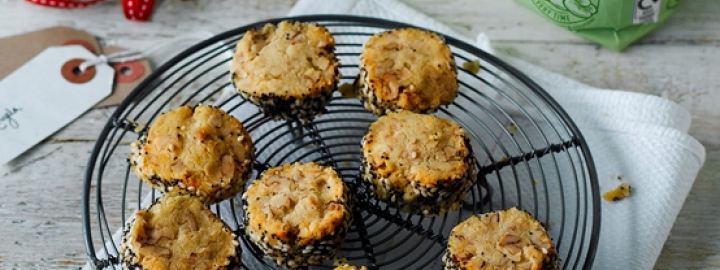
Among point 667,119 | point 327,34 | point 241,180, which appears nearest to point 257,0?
point 327,34

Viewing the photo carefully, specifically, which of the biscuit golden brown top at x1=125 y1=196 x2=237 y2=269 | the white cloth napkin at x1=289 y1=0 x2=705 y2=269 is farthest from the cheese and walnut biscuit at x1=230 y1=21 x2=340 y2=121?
the white cloth napkin at x1=289 y1=0 x2=705 y2=269

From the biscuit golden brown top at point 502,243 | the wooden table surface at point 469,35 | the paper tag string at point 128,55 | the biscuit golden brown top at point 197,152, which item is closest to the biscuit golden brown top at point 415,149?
the biscuit golden brown top at point 502,243

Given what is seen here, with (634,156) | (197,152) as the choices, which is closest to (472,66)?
(634,156)

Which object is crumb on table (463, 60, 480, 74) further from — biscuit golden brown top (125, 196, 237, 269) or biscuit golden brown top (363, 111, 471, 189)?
biscuit golden brown top (125, 196, 237, 269)

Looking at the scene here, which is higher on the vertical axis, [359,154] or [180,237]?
[359,154]

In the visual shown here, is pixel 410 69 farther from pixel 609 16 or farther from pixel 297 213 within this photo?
pixel 609 16

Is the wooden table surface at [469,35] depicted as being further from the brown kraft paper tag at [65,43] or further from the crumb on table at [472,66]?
the crumb on table at [472,66]

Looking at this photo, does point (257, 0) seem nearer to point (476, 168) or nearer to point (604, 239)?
point (476, 168)
